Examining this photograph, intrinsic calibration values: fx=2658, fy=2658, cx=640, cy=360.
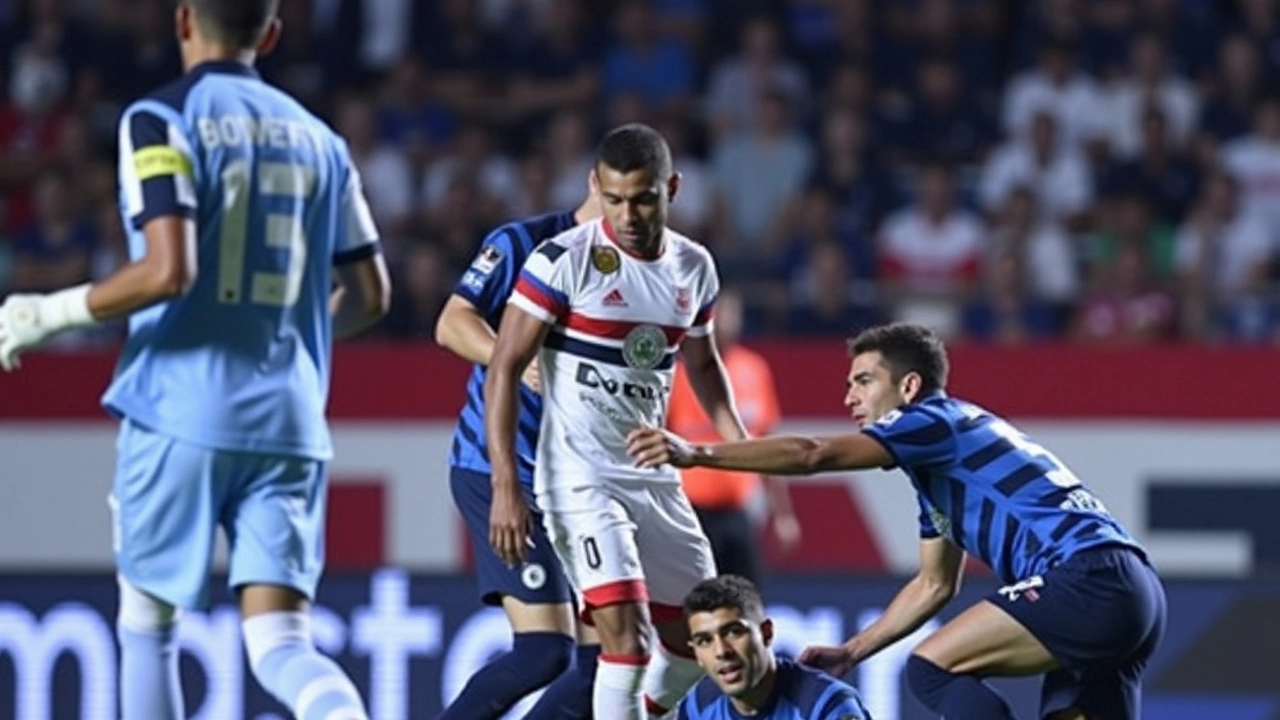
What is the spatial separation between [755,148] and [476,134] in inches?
56.3

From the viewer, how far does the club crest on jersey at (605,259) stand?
21.2 ft

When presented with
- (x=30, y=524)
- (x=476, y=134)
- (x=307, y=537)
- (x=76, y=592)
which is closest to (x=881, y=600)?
(x=76, y=592)

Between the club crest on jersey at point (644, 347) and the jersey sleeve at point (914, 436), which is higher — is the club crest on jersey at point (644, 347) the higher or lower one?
the higher one

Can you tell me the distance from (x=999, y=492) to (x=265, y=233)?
73.7 inches

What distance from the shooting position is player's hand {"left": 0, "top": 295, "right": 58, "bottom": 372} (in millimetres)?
5742

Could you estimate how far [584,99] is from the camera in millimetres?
13977

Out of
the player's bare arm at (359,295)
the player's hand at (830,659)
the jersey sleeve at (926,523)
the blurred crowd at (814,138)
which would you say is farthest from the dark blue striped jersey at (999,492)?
the blurred crowd at (814,138)

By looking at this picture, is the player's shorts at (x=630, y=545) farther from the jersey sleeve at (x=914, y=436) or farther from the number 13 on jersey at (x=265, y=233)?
the number 13 on jersey at (x=265, y=233)

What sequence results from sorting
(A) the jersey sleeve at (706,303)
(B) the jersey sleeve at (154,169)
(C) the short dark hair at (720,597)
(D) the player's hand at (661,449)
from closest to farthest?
(B) the jersey sleeve at (154,169) < (D) the player's hand at (661,449) < (C) the short dark hair at (720,597) < (A) the jersey sleeve at (706,303)

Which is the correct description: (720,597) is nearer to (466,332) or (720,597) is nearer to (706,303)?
(706,303)

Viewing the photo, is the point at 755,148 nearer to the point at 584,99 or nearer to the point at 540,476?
the point at 584,99

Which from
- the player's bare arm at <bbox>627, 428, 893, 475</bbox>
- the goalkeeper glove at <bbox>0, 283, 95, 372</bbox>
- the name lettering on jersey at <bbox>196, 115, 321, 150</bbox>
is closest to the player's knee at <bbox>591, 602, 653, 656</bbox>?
the player's bare arm at <bbox>627, 428, 893, 475</bbox>

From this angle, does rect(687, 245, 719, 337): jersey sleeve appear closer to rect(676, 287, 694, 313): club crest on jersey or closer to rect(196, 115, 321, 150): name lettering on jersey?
rect(676, 287, 694, 313): club crest on jersey

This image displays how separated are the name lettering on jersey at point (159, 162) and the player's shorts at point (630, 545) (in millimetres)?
1315
